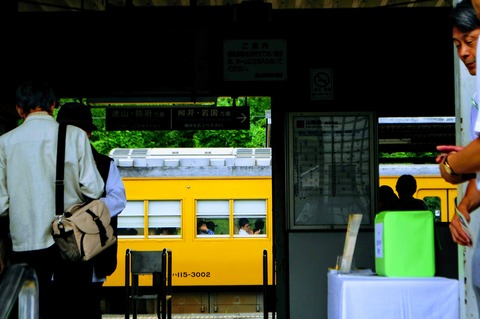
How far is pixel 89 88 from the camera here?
7.23 meters

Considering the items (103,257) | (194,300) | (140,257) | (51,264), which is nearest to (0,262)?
(51,264)

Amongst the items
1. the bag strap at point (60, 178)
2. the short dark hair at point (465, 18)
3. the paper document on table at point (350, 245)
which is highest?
the short dark hair at point (465, 18)

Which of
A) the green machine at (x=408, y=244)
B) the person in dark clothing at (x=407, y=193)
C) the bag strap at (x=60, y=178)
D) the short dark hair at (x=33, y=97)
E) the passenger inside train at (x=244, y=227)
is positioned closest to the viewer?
the bag strap at (x=60, y=178)

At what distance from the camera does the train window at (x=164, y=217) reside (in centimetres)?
1471

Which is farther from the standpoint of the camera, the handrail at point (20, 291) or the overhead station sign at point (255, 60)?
the overhead station sign at point (255, 60)

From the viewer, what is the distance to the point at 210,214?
1464cm

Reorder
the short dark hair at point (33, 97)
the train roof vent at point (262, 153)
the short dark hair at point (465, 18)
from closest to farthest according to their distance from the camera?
the short dark hair at point (465, 18), the short dark hair at point (33, 97), the train roof vent at point (262, 153)

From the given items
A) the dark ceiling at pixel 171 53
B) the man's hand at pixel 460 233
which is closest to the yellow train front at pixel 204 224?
the dark ceiling at pixel 171 53

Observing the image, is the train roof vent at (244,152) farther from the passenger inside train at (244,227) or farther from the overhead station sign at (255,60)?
the overhead station sign at (255,60)

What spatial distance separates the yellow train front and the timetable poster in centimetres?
742

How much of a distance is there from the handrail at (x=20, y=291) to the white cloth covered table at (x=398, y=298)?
5.07ft

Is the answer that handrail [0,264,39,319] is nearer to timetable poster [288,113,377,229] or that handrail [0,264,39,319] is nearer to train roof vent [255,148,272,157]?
timetable poster [288,113,377,229]

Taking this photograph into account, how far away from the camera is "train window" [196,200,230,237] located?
14.6m

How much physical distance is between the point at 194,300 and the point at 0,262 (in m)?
11.1
